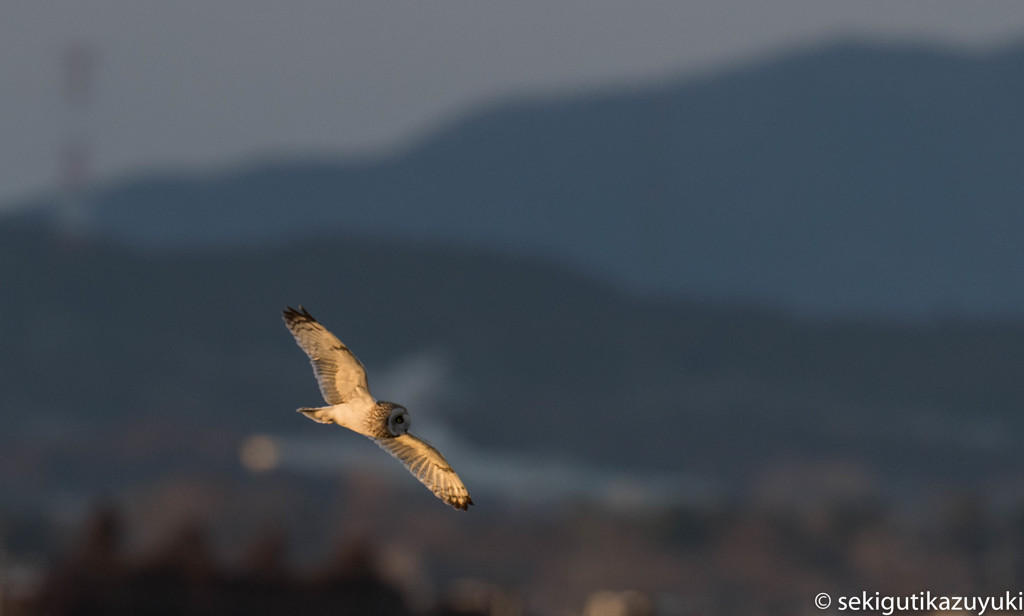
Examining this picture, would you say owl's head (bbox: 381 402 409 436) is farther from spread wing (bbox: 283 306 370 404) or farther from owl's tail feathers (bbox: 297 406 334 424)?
owl's tail feathers (bbox: 297 406 334 424)

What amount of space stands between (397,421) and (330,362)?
2.94 feet

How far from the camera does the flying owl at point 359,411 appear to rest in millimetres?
Answer: 19156

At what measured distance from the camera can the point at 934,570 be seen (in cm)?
→ 13662

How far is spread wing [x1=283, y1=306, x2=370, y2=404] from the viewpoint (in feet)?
63.7

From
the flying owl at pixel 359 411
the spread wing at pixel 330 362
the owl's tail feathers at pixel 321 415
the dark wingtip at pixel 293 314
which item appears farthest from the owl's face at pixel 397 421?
the dark wingtip at pixel 293 314

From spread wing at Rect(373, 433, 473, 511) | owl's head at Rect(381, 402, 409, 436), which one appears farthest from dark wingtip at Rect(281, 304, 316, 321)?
spread wing at Rect(373, 433, 473, 511)

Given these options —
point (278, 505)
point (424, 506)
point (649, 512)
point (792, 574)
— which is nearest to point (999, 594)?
point (792, 574)

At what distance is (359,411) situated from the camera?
1917cm

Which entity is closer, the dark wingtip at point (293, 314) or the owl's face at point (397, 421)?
the owl's face at point (397, 421)

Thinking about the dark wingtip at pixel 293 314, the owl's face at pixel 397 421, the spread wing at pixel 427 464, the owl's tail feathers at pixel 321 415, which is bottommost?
the owl's tail feathers at pixel 321 415

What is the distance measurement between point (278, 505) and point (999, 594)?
6531 cm

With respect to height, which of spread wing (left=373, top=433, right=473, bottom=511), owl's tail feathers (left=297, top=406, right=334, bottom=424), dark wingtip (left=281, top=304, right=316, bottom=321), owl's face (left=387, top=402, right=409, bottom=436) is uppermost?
dark wingtip (left=281, top=304, right=316, bottom=321)

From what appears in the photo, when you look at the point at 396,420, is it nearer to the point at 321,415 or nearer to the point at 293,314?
the point at 321,415

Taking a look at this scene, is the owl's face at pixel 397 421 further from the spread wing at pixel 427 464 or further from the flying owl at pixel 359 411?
the spread wing at pixel 427 464
